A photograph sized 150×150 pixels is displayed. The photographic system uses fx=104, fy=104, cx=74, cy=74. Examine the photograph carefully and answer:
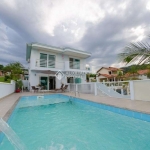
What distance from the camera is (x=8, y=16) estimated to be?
467 inches

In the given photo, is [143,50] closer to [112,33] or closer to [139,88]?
[139,88]

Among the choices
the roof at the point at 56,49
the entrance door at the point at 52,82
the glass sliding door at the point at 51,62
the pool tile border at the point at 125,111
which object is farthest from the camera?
the entrance door at the point at 52,82

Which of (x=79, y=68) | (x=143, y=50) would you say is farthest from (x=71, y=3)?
(x=79, y=68)

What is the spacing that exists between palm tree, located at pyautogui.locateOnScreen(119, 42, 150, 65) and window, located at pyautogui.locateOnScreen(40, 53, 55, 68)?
14.7m

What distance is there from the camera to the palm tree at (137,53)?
6.69 metres

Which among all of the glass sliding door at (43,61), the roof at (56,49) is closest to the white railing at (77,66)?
the roof at (56,49)

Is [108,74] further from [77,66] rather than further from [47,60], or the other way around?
[47,60]

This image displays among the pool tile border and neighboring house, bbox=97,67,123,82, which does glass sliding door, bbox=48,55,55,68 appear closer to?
the pool tile border

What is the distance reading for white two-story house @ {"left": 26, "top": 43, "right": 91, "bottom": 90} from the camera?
59.5 feet

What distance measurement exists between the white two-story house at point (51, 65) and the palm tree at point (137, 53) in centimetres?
1221

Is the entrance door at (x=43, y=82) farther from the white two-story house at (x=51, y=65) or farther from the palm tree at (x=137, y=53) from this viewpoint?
the palm tree at (x=137, y=53)

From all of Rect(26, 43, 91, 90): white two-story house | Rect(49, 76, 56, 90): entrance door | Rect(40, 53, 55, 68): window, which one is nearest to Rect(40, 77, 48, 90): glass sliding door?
Rect(26, 43, 91, 90): white two-story house

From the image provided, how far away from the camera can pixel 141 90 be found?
802cm

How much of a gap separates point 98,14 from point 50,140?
12.5 meters
